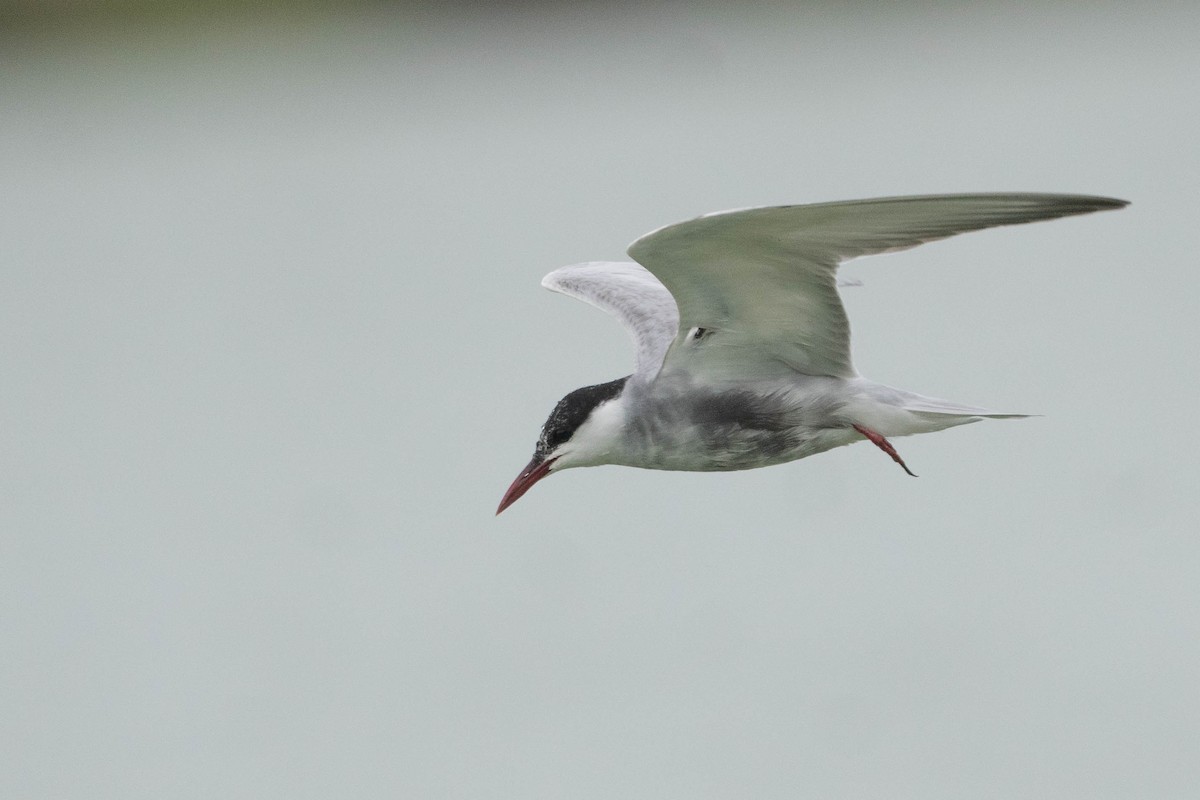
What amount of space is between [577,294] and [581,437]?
65cm

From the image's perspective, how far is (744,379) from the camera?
2.59 m

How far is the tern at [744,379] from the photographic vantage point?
228cm

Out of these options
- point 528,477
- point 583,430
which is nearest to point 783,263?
point 583,430

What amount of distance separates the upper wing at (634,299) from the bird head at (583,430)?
8 centimetres

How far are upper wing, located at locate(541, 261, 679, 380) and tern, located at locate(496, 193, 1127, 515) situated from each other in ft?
0.12

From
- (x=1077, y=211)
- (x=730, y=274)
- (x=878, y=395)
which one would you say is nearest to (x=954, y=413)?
(x=878, y=395)

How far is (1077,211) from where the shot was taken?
188 centimetres

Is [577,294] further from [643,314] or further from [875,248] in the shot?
[875,248]

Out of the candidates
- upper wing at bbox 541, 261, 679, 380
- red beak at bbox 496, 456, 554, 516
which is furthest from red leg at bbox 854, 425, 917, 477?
red beak at bbox 496, 456, 554, 516

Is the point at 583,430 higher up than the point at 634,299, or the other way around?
the point at 634,299

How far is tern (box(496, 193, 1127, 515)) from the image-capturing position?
89.6 inches

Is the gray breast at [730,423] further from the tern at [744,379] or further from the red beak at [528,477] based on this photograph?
the red beak at [528,477]

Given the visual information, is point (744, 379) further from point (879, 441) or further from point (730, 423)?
point (879, 441)

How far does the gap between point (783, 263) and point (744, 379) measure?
321mm
